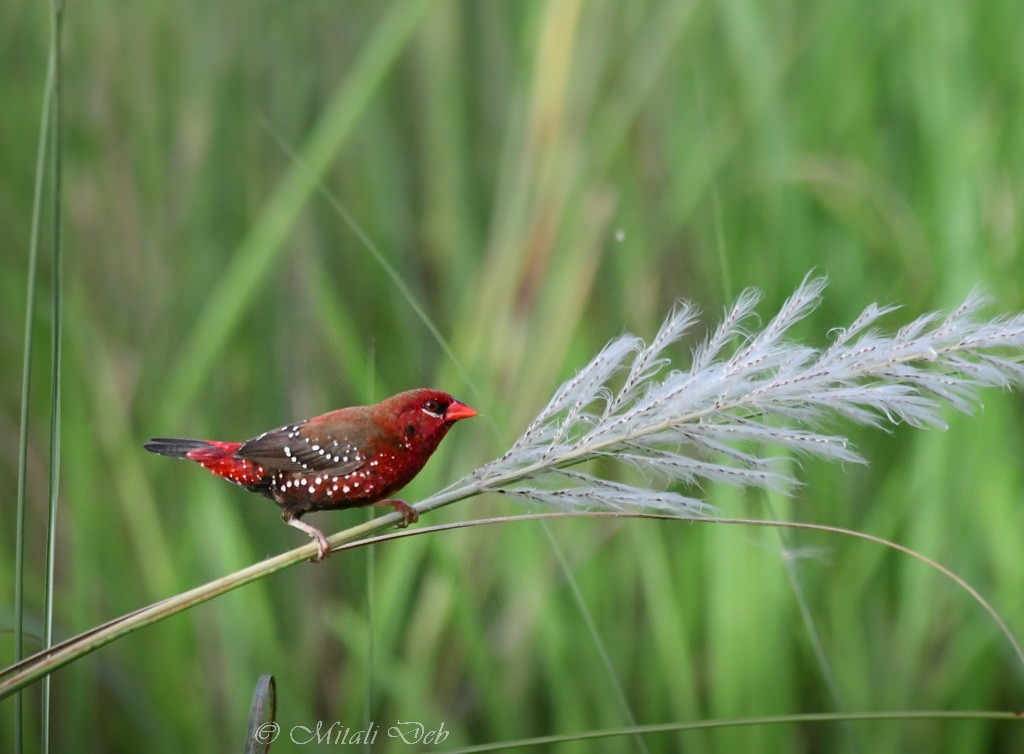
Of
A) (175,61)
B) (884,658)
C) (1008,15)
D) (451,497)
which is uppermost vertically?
(175,61)

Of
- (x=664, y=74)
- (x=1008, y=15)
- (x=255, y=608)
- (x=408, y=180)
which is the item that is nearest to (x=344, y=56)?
(x=408, y=180)

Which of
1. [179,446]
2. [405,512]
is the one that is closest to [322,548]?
[405,512]

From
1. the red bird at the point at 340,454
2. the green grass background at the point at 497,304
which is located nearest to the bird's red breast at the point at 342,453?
the red bird at the point at 340,454

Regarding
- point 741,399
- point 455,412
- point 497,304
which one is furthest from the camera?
point 497,304

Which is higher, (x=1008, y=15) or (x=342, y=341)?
(x=1008, y=15)

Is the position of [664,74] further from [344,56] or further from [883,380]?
[883,380]

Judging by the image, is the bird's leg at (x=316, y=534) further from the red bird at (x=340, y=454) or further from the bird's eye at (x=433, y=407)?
the bird's eye at (x=433, y=407)

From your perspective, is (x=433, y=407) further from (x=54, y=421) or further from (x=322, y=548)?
(x=54, y=421)
